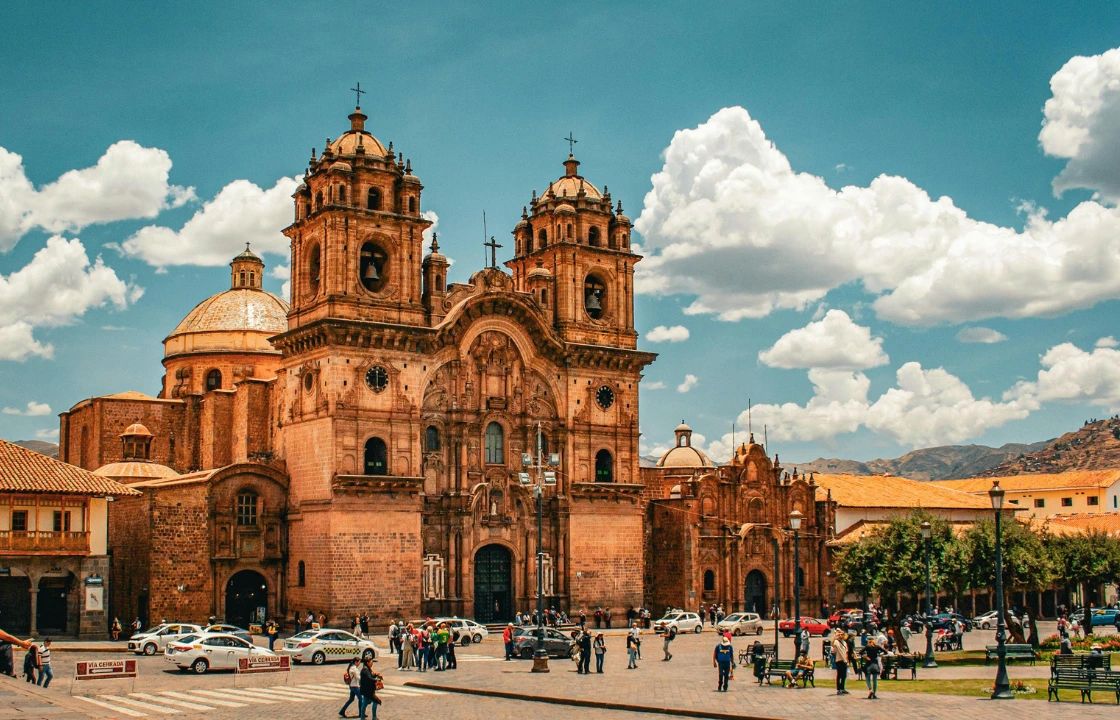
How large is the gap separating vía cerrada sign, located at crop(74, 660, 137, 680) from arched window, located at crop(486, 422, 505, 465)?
25504mm

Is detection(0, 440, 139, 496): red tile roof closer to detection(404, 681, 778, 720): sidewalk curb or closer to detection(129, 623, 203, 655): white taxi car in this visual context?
detection(129, 623, 203, 655): white taxi car

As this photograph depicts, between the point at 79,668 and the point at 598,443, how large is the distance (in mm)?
31692

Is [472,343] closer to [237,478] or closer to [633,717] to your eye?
[237,478]

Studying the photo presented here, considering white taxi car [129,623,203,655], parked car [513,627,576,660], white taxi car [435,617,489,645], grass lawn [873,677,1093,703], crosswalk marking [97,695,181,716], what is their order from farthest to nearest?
white taxi car [435,617,489,645] → white taxi car [129,623,203,655] → parked car [513,627,576,660] → grass lawn [873,677,1093,703] → crosswalk marking [97,695,181,716]

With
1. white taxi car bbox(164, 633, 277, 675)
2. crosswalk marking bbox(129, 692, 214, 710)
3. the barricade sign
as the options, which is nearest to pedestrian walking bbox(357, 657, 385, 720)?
crosswalk marking bbox(129, 692, 214, 710)

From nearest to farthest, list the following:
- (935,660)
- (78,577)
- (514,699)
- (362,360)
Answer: (514,699)
(935,660)
(78,577)
(362,360)

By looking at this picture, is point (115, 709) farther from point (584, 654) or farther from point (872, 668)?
point (872, 668)

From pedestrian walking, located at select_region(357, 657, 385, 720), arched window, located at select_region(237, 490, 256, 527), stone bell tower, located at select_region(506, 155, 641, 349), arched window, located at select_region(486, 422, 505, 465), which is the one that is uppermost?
stone bell tower, located at select_region(506, 155, 641, 349)

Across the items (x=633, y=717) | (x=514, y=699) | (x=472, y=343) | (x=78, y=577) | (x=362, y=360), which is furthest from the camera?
(x=472, y=343)

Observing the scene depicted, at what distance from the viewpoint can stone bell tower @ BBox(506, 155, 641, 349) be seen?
204 ft

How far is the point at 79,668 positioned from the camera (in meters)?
33.8

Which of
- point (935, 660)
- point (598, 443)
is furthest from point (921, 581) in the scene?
point (598, 443)

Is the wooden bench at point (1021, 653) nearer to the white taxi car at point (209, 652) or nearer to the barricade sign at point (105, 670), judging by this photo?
the white taxi car at point (209, 652)

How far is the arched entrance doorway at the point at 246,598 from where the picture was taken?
5422 centimetres
